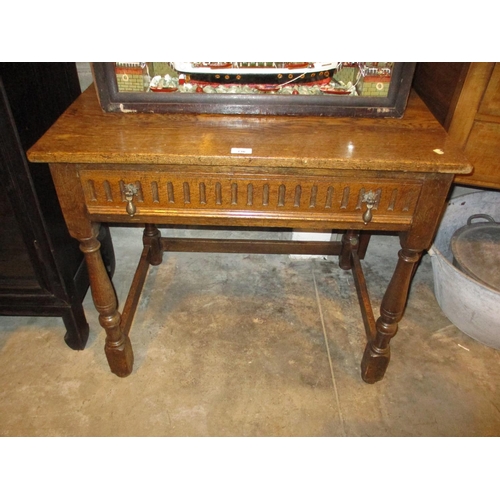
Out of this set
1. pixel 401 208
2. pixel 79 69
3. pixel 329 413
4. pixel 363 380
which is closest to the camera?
pixel 401 208

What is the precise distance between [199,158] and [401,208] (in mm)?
579

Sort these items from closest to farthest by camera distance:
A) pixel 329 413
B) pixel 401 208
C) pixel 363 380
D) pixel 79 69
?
pixel 401 208 < pixel 329 413 < pixel 363 380 < pixel 79 69

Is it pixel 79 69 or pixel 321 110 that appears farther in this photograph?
pixel 79 69

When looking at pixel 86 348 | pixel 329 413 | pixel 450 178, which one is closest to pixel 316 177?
pixel 450 178

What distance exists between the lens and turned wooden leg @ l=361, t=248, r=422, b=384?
4.46 ft

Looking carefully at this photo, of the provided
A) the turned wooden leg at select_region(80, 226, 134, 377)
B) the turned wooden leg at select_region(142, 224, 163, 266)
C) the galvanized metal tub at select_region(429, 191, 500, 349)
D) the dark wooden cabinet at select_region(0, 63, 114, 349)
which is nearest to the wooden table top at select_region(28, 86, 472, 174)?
the dark wooden cabinet at select_region(0, 63, 114, 349)

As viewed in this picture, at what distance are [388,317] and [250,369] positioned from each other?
1.89ft

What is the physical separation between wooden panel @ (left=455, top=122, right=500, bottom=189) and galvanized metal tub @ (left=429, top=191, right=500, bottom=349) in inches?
15.7

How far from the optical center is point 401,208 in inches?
47.8

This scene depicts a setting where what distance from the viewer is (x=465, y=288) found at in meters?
1.67

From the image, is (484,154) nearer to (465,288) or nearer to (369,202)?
(369,202)

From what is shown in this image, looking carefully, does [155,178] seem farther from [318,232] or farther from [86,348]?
[318,232]

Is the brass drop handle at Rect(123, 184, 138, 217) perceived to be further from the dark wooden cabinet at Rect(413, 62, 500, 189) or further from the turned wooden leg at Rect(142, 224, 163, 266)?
the dark wooden cabinet at Rect(413, 62, 500, 189)

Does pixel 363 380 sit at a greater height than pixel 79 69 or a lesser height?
lesser
